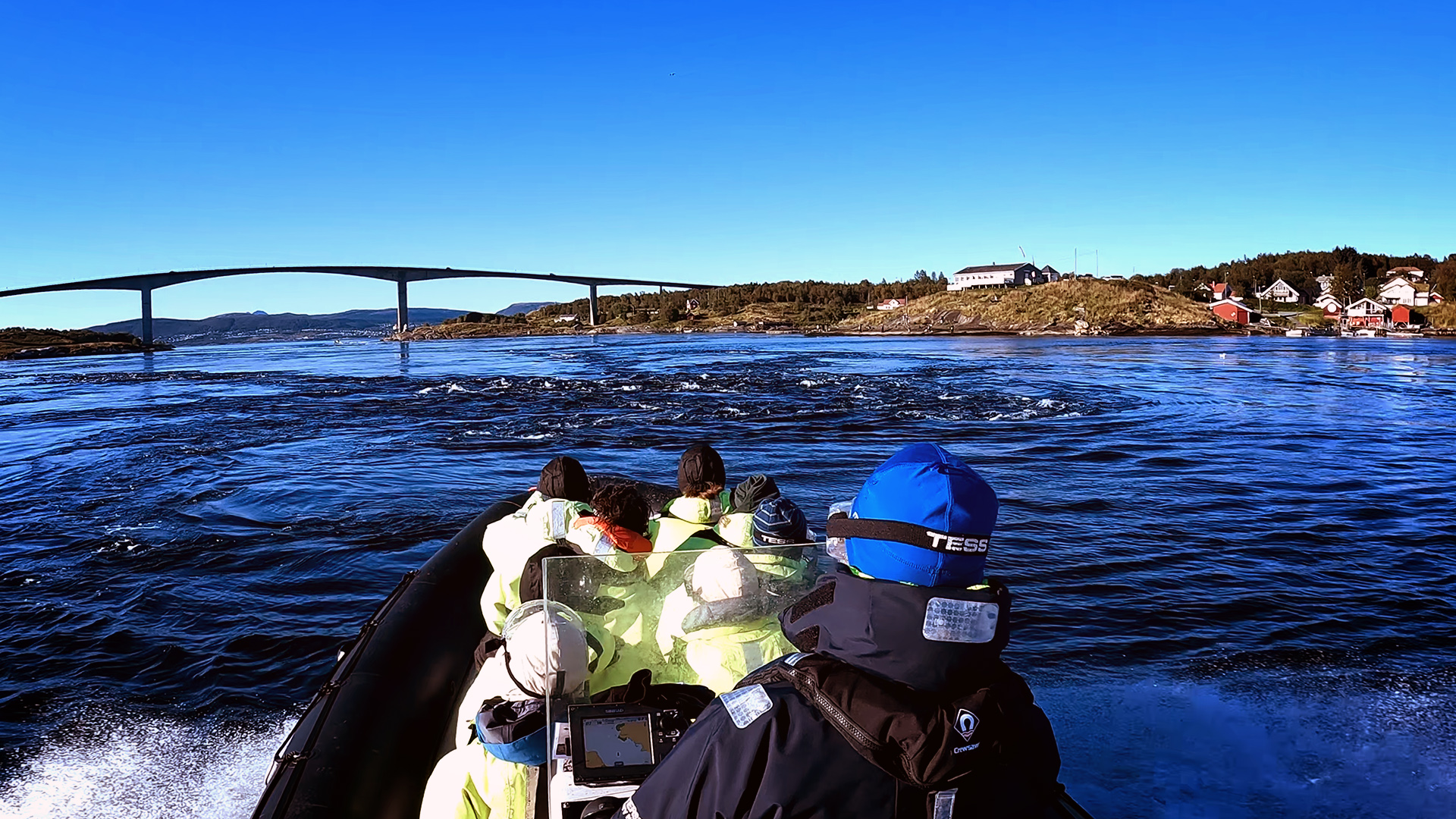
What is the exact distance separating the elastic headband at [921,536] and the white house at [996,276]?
125 m

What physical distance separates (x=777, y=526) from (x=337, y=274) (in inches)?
4085

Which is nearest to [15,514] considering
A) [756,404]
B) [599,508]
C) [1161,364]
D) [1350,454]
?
[599,508]

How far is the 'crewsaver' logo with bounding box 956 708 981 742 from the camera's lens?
1.77m

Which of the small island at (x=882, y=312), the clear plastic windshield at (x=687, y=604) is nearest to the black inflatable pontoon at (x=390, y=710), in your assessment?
the clear plastic windshield at (x=687, y=604)

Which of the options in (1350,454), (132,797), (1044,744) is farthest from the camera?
(1350,454)

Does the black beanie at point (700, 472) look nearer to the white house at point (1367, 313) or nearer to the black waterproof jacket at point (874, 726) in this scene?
the black waterproof jacket at point (874, 726)

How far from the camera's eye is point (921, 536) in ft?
6.26

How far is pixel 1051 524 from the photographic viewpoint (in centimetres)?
1102

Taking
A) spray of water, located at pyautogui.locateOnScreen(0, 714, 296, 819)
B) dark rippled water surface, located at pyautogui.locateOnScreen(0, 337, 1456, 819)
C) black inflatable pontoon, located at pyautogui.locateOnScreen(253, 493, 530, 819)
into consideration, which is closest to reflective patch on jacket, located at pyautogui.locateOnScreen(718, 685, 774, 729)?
black inflatable pontoon, located at pyautogui.locateOnScreen(253, 493, 530, 819)

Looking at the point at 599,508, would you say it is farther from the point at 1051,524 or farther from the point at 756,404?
the point at 756,404

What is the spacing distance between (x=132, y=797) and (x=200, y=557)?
5717 millimetres

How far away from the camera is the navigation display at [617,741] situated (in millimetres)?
2752

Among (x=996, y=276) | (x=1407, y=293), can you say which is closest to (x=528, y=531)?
(x=1407, y=293)

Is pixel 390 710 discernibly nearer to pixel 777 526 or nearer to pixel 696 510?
pixel 696 510
